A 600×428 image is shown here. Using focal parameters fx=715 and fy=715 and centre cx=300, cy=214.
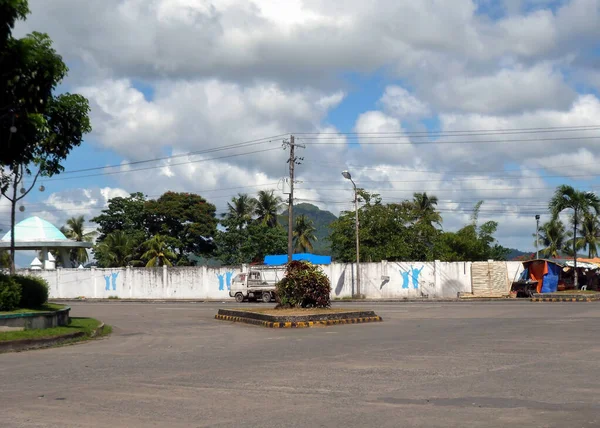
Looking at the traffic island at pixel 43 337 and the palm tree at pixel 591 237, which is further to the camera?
the palm tree at pixel 591 237

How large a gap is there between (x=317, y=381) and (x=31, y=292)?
13539 mm

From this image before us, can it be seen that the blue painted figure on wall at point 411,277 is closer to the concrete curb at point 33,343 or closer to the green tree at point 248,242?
the green tree at point 248,242

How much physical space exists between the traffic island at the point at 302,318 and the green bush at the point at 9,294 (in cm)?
772

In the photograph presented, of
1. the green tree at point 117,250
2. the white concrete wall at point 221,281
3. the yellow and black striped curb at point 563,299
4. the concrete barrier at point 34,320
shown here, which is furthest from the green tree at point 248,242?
the concrete barrier at point 34,320

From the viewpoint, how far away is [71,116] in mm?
22625

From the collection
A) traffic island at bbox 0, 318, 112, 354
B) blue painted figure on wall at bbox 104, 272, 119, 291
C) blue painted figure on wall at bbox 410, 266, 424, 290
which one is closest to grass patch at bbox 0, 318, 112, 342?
traffic island at bbox 0, 318, 112, 354

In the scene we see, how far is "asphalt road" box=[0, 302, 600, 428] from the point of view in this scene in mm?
8055

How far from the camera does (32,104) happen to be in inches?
815

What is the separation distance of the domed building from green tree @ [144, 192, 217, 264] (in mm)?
11205

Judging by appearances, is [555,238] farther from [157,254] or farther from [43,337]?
[43,337]

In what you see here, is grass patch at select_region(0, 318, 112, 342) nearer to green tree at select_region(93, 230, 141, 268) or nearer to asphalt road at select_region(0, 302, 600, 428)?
asphalt road at select_region(0, 302, 600, 428)

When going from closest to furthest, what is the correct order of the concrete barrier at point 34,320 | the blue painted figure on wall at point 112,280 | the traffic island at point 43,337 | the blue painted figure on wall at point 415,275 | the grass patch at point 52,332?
the traffic island at point 43,337 < the grass patch at point 52,332 < the concrete barrier at point 34,320 < the blue painted figure on wall at point 415,275 < the blue painted figure on wall at point 112,280

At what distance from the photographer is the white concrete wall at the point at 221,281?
1932 inches

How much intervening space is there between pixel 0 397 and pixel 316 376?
463 centimetres
